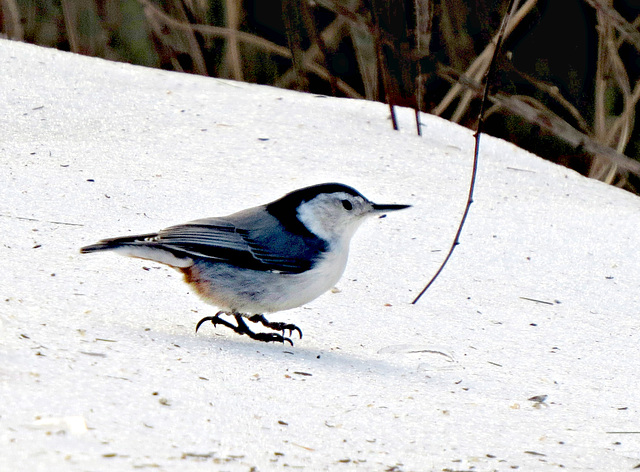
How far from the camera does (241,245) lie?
2607 millimetres

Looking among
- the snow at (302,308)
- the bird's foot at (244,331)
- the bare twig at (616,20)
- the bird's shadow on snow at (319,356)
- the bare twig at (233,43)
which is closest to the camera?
the snow at (302,308)

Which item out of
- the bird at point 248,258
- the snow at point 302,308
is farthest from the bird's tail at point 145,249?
the snow at point 302,308

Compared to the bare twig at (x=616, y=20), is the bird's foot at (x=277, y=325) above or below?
below

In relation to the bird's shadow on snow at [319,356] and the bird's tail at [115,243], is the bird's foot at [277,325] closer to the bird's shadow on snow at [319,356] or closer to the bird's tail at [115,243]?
the bird's shadow on snow at [319,356]

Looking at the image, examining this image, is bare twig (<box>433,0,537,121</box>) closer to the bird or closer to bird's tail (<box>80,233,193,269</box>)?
the bird

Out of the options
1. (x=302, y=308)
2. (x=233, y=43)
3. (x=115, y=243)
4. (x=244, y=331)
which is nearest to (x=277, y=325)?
(x=244, y=331)

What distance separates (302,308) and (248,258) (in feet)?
1.78

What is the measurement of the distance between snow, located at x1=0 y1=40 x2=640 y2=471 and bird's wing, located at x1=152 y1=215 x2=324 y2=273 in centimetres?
23

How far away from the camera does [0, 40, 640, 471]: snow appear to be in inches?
72.4

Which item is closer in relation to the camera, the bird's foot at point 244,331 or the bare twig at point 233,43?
the bird's foot at point 244,331

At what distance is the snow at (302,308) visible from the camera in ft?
6.03

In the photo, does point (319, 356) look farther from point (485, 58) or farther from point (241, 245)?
point (485, 58)

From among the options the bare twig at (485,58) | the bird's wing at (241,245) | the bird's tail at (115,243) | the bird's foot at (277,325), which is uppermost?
the bare twig at (485,58)

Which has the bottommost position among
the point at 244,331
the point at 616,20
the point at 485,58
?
the point at 244,331
